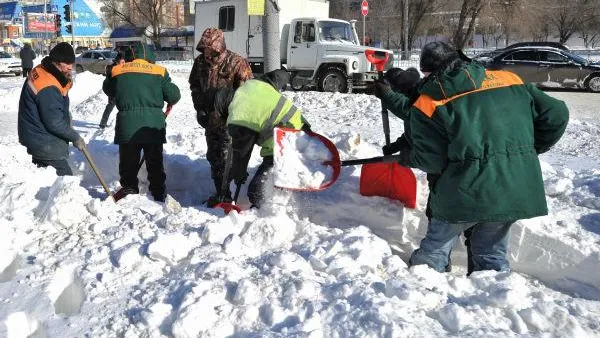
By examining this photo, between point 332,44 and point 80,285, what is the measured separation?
12522mm

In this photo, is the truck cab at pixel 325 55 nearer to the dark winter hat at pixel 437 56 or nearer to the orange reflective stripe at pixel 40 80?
the orange reflective stripe at pixel 40 80

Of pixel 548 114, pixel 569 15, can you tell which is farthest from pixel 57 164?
pixel 569 15

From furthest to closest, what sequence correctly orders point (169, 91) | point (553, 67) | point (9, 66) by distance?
1. point (9, 66)
2. point (553, 67)
3. point (169, 91)

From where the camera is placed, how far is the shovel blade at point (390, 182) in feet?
14.1

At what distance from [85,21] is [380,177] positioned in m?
60.2

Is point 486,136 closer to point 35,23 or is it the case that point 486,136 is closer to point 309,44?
point 309,44

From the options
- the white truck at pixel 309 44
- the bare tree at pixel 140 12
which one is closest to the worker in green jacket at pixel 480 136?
the white truck at pixel 309 44

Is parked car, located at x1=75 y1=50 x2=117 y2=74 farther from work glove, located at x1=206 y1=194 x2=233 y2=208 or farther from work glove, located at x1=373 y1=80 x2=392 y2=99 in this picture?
work glove, located at x1=373 y1=80 x2=392 y2=99

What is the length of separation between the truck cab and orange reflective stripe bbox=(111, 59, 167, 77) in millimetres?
10219

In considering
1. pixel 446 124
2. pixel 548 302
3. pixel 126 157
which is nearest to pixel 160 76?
pixel 126 157

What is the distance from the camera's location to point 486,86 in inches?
112

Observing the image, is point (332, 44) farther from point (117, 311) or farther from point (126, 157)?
point (117, 311)

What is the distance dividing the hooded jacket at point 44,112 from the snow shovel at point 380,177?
1860 millimetres

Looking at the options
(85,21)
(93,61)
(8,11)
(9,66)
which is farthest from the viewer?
(85,21)
